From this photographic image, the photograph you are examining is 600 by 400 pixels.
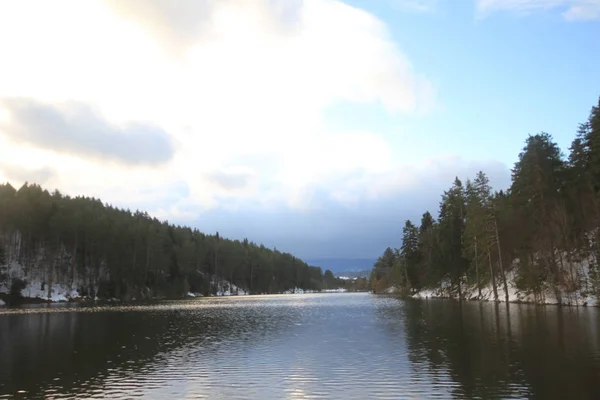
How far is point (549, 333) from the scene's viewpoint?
3103 cm

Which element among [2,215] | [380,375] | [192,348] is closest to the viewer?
[380,375]

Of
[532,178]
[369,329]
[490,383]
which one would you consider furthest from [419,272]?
[490,383]

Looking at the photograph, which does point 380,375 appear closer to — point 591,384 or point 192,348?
point 591,384

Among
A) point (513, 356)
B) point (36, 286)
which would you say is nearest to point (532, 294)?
point (513, 356)

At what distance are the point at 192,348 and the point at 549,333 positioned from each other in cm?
2413

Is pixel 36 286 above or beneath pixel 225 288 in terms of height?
above

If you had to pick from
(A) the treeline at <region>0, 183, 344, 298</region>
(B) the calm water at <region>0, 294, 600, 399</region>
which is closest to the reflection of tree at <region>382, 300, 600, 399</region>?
(B) the calm water at <region>0, 294, 600, 399</region>

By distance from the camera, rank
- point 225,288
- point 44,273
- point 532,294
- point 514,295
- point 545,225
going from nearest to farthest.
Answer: point 545,225, point 532,294, point 514,295, point 44,273, point 225,288

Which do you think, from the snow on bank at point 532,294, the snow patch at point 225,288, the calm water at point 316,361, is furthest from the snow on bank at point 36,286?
the snow on bank at point 532,294

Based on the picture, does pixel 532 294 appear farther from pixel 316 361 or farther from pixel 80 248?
pixel 80 248

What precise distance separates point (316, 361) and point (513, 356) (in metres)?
10.2

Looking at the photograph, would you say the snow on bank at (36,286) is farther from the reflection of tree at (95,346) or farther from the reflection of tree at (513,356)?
the reflection of tree at (513,356)

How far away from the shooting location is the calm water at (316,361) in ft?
58.6

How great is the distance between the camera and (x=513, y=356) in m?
23.6
